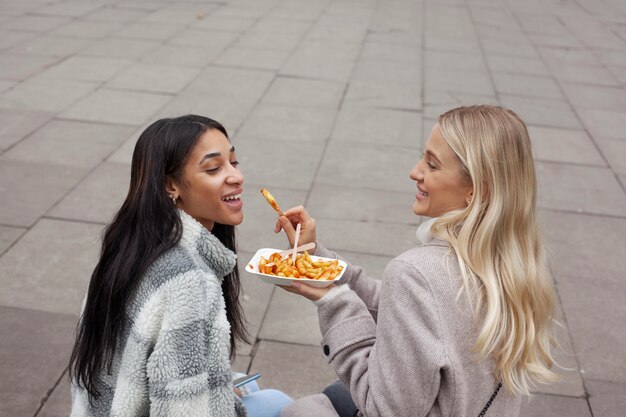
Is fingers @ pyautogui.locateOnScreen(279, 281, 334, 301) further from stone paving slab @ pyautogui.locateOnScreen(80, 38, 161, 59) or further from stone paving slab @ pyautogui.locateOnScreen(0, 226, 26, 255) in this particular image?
stone paving slab @ pyautogui.locateOnScreen(80, 38, 161, 59)

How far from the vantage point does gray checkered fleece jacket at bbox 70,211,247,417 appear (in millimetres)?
1903

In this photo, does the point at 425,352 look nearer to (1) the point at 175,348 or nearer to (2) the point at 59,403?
(1) the point at 175,348

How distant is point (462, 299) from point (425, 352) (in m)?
0.19

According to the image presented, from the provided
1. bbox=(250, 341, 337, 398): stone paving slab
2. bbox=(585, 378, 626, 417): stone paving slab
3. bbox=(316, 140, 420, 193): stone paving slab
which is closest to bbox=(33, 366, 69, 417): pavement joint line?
bbox=(250, 341, 337, 398): stone paving slab

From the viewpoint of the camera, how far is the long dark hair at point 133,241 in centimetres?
205

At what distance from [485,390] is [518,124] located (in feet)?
2.48

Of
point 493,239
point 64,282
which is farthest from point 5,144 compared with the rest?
point 493,239

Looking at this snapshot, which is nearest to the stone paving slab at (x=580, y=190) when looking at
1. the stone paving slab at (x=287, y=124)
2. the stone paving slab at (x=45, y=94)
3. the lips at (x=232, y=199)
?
the stone paving slab at (x=287, y=124)

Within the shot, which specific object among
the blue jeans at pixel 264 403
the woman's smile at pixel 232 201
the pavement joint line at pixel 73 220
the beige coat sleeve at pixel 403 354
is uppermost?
the woman's smile at pixel 232 201

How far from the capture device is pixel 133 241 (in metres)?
2.11

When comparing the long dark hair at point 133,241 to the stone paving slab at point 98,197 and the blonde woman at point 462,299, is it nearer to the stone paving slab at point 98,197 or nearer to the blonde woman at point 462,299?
the blonde woman at point 462,299

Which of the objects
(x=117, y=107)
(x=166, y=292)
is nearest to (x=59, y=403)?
(x=166, y=292)

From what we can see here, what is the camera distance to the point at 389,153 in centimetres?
661

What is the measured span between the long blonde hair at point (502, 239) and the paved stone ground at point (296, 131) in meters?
1.69
